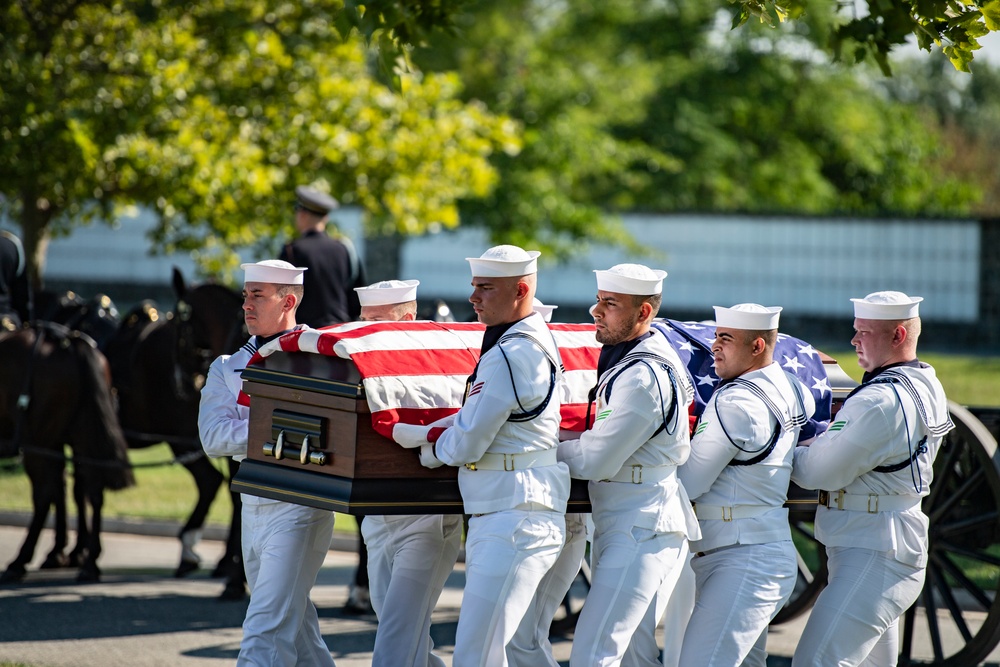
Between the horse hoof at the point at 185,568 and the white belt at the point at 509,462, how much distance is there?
4.26 meters

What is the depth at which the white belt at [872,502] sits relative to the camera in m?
4.73

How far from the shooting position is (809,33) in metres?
25.9

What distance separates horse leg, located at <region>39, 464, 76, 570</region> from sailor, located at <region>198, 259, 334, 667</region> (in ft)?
10.7

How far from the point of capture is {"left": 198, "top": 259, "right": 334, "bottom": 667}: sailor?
4906mm

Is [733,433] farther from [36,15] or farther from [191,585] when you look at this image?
[36,15]

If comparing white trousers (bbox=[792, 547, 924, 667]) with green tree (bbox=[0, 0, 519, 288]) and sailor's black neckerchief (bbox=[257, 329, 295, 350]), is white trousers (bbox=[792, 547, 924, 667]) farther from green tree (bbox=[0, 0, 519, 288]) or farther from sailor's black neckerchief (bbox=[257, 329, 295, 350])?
green tree (bbox=[0, 0, 519, 288])

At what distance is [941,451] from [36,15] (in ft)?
27.7

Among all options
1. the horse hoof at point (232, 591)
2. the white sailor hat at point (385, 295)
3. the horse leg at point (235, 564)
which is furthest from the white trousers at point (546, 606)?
the horse hoof at point (232, 591)

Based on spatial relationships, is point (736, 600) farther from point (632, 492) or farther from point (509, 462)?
point (509, 462)

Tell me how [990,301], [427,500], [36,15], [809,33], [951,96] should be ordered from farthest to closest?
[951,96], [809,33], [990,301], [36,15], [427,500]

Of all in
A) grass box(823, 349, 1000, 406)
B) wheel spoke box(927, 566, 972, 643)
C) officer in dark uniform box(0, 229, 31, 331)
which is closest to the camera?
wheel spoke box(927, 566, 972, 643)

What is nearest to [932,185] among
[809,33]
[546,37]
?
[809,33]

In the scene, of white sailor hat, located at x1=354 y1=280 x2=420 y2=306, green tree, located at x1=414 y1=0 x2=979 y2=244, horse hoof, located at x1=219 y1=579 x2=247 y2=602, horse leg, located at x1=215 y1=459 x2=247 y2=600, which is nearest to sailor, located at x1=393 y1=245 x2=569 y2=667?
white sailor hat, located at x1=354 y1=280 x2=420 y2=306

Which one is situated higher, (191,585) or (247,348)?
(247,348)
